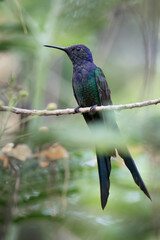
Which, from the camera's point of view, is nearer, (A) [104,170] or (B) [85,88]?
(A) [104,170]

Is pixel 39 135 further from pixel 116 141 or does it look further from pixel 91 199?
pixel 91 199

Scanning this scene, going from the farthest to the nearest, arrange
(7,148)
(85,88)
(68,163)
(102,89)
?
(85,88), (102,89), (68,163), (7,148)

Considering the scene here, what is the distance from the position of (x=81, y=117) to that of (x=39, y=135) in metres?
0.49

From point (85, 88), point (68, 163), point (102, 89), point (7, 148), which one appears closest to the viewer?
point (7, 148)

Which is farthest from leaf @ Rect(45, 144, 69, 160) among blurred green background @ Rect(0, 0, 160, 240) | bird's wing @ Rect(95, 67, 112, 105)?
bird's wing @ Rect(95, 67, 112, 105)

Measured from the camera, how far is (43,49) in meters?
1.42

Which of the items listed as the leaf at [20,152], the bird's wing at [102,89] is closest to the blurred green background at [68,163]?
the leaf at [20,152]

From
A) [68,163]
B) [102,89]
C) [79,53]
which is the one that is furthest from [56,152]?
[79,53]

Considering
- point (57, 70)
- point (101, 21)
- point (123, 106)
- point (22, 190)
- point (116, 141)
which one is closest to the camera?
point (116, 141)

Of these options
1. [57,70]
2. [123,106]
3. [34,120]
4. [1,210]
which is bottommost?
[57,70]

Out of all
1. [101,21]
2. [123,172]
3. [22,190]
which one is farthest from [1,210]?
[101,21]

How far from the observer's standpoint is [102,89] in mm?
1343

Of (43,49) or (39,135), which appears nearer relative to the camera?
(39,135)

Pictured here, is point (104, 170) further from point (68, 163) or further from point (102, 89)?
point (102, 89)
